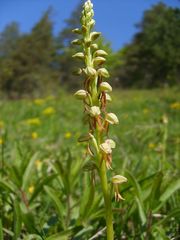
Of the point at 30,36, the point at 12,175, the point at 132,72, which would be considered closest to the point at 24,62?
the point at 30,36

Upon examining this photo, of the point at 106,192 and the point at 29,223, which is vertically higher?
the point at 106,192

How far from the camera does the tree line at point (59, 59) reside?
110ft

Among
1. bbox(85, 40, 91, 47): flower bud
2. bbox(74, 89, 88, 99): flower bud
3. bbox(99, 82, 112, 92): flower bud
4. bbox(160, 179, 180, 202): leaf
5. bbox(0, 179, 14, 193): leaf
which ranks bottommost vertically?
bbox(160, 179, 180, 202): leaf

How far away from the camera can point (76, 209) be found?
6.21ft

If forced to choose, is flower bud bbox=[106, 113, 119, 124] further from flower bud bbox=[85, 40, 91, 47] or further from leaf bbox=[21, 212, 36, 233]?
leaf bbox=[21, 212, 36, 233]

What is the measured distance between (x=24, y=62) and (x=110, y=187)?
36.9m

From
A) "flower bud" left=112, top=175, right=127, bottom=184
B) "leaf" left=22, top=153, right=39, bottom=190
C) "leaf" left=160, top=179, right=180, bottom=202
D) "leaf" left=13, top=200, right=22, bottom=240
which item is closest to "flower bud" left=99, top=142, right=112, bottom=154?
"flower bud" left=112, top=175, right=127, bottom=184

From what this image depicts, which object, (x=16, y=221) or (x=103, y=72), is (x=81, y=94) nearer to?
(x=103, y=72)

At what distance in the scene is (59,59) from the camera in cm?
5169

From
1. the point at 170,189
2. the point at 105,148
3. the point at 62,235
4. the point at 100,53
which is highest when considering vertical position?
the point at 100,53

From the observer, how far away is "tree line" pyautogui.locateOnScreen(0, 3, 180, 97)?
33406 mm

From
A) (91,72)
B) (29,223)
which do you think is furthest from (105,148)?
(29,223)

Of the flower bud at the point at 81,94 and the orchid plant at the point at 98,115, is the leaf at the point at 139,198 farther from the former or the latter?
the flower bud at the point at 81,94

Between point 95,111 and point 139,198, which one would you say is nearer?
point 95,111
